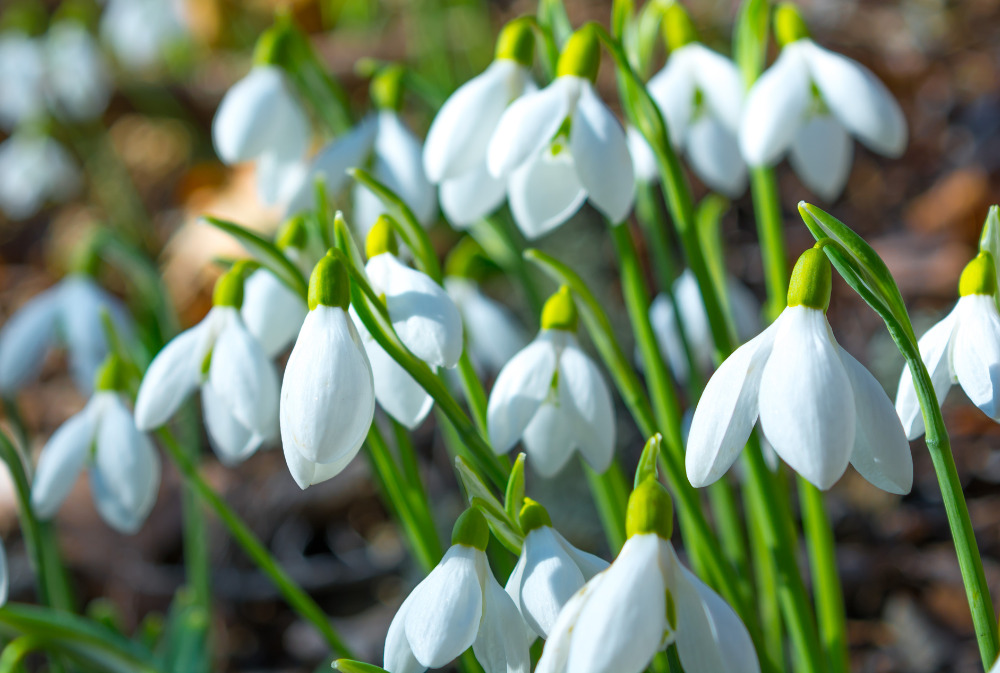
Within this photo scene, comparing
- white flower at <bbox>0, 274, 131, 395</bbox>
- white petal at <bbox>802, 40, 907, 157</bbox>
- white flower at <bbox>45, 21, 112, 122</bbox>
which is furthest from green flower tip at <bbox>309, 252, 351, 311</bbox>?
white flower at <bbox>45, 21, 112, 122</bbox>

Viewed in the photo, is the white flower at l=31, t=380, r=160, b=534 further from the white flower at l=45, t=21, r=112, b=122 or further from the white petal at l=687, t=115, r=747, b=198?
the white flower at l=45, t=21, r=112, b=122

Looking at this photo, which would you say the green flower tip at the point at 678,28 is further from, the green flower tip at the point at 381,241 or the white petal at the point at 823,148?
the green flower tip at the point at 381,241

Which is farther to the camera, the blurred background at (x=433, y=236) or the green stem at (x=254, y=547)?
the blurred background at (x=433, y=236)

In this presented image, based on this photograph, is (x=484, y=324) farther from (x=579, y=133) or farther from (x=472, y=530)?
(x=472, y=530)

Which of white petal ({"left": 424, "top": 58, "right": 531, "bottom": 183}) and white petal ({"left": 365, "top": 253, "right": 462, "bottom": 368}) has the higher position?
white petal ({"left": 424, "top": 58, "right": 531, "bottom": 183})

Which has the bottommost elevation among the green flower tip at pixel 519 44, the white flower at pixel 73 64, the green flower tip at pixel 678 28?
the green flower tip at pixel 678 28

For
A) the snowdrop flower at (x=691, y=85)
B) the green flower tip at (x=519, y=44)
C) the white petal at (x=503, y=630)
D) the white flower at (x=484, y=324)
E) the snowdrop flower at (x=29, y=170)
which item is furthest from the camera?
the snowdrop flower at (x=29, y=170)

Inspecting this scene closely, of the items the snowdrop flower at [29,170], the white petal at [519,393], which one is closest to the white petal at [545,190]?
the white petal at [519,393]

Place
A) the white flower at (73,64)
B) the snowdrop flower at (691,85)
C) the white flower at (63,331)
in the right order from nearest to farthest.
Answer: the snowdrop flower at (691,85), the white flower at (63,331), the white flower at (73,64)
